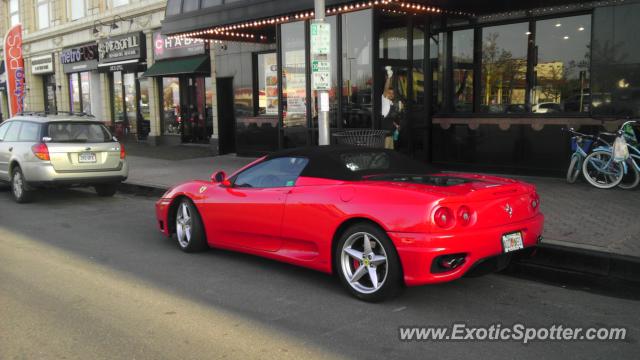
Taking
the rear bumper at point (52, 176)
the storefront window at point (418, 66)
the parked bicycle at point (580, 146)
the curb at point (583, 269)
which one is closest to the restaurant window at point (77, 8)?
the rear bumper at point (52, 176)

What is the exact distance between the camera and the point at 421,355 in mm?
3996

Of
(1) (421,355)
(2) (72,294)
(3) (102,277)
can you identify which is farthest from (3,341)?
(1) (421,355)

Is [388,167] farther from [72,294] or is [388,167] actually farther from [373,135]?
[373,135]

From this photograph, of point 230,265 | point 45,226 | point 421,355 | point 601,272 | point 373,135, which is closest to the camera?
point 421,355

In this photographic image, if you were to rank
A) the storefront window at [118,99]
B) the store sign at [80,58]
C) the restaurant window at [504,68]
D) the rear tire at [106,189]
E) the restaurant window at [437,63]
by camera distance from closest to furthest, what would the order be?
the restaurant window at [504,68] < the rear tire at [106,189] < the restaurant window at [437,63] < the storefront window at [118,99] < the store sign at [80,58]

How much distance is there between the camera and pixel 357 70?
12.6 meters

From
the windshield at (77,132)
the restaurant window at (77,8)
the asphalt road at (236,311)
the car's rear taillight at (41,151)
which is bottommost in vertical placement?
the asphalt road at (236,311)

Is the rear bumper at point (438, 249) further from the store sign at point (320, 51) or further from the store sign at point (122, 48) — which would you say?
the store sign at point (122, 48)

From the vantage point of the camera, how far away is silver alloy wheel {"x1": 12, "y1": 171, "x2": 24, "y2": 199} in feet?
35.9

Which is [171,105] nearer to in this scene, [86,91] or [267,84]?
[267,84]

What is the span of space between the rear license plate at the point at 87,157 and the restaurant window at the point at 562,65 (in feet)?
28.0

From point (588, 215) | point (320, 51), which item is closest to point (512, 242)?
point (588, 215)

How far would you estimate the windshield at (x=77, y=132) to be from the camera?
35.5 ft

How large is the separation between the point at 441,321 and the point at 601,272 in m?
2.19
